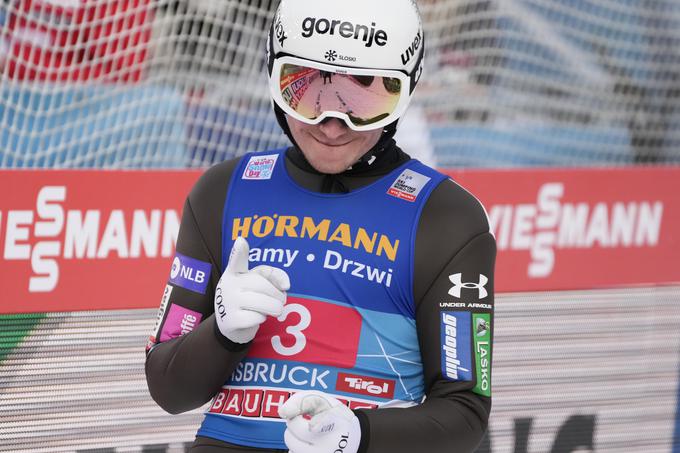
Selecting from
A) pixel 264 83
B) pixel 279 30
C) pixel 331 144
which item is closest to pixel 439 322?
pixel 331 144

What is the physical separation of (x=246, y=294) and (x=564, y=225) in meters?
2.76

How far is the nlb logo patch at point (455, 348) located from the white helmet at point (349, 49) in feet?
1.40

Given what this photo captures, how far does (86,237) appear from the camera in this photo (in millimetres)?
3799

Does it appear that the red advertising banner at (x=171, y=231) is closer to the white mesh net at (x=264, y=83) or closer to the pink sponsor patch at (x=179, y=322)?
the white mesh net at (x=264, y=83)

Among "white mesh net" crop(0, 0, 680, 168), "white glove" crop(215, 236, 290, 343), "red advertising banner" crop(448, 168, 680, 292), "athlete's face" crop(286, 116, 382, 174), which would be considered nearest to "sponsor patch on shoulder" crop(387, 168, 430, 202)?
"athlete's face" crop(286, 116, 382, 174)

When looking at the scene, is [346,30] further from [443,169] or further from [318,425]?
[443,169]

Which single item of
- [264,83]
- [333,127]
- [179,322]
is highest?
[333,127]

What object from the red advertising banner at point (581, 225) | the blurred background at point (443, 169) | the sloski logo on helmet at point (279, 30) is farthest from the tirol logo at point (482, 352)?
the red advertising banner at point (581, 225)

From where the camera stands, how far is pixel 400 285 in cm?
236

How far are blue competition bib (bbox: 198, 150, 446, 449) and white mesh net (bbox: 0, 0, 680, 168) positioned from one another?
2377 millimetres

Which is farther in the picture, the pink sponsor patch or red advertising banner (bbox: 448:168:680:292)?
red advertising banner (bbox: 448:168:680:292)

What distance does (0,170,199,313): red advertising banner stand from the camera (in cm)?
366

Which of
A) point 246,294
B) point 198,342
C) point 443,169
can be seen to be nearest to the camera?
point 246,294

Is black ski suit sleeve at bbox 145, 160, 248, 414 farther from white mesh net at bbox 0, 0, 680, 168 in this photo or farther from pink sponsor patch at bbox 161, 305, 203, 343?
white mesh net at bbox 0, 0, 680, 168
